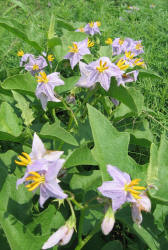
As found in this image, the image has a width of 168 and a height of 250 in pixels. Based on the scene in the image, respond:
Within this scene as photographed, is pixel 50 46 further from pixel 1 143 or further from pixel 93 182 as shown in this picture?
pixel 93 182

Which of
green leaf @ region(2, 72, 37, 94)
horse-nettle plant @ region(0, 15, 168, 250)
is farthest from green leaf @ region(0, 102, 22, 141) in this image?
green leaf @ region(2, 72, 37, 94)

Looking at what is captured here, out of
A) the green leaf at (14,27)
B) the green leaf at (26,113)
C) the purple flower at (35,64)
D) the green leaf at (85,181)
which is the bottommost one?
the green leaf at (85,181)

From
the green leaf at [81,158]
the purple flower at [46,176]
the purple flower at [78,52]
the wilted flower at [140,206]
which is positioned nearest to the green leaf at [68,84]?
the purple flower at [78,52]

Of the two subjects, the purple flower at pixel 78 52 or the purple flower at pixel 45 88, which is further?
the purple flower at pixel 78 52

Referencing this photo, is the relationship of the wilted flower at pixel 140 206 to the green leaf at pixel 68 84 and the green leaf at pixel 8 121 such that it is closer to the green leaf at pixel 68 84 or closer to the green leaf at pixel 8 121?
the green leaf at pixel 8 121

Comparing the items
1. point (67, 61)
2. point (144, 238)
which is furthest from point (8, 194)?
point (67, 61)

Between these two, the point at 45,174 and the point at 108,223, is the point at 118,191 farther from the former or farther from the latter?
the point at 45,174
